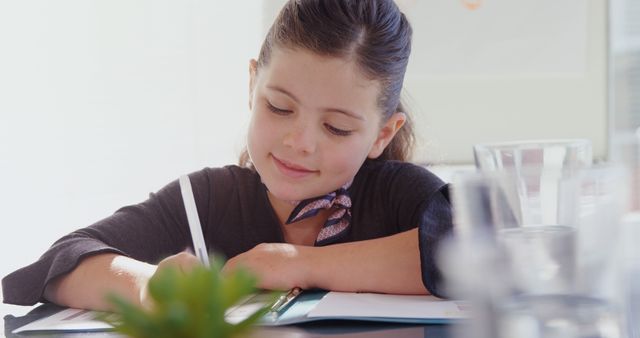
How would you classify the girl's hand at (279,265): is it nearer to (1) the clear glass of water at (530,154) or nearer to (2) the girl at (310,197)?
(2) the girl at (310,197)

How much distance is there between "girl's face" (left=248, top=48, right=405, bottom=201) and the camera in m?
1.14

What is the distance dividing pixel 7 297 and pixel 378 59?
0.56m

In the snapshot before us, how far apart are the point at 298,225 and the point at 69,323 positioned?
50cm

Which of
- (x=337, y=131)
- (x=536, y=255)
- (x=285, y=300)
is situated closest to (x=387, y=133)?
(x=337, y=131)

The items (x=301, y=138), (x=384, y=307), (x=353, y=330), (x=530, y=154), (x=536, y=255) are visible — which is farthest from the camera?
(x=301, y=138)

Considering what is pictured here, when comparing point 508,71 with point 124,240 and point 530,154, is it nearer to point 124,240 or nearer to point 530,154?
point 124,240

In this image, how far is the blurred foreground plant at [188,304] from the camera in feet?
1.00

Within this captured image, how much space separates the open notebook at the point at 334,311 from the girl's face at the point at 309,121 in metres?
0.24

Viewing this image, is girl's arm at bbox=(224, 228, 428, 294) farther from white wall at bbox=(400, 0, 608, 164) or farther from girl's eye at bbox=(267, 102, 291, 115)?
white wall at bbox=(400, 0, 608, 164)

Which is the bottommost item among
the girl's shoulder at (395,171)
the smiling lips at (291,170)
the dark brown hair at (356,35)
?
the girl's shoulder at (395,171)

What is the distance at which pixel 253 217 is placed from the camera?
52.7 inches

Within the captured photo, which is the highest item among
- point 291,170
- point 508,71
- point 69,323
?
point 508,71

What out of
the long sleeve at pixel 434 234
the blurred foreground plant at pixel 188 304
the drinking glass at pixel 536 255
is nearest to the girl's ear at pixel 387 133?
the long sleeve at pixel 434 234

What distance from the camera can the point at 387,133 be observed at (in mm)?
1313
